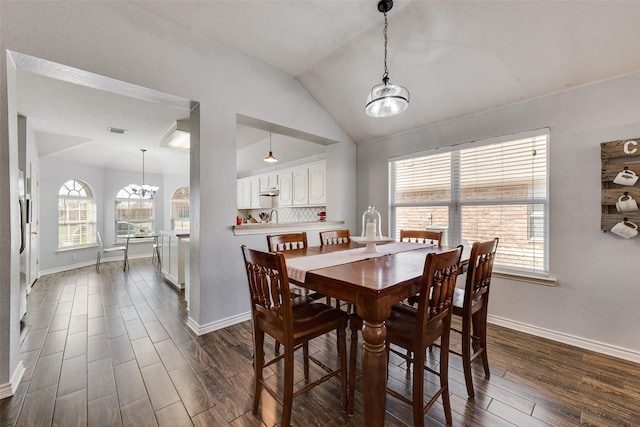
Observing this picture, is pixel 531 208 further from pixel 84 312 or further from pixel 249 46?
pixel 84 312

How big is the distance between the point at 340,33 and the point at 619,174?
2.74 metres

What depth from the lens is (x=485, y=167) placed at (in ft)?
9.71

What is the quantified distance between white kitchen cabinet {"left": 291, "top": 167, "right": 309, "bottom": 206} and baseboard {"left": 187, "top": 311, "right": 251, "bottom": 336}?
261cm

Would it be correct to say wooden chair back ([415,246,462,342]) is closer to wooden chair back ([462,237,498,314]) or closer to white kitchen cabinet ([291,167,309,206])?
wooden chair back ([462,237,498,314])

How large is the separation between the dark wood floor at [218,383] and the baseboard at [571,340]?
8 centimetres

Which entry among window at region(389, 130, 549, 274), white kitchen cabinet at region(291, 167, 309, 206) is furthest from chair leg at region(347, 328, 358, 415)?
white kitchen cabinet at region(291, 167, 309, 206)

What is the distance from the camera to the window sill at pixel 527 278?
2.49m

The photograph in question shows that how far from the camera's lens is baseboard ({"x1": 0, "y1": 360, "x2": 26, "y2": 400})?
5.49 feet

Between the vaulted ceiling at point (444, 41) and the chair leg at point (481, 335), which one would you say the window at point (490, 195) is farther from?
the chair leg at point (481, 335)

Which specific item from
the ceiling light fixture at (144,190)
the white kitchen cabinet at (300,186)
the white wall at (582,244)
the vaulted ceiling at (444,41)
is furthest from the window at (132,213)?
the white wall at (582,244)

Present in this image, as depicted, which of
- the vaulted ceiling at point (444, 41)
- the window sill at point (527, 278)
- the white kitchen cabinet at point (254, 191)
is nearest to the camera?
the vaulted ceiling at point (444, 41)

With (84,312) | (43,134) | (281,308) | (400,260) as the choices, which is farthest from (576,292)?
(43,134)

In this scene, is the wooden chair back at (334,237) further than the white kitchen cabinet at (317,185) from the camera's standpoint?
No

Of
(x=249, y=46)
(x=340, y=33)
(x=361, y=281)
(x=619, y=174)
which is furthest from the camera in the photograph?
(x=249, y=46)
